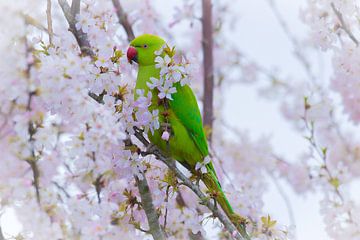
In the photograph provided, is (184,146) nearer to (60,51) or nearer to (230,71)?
(60,51)

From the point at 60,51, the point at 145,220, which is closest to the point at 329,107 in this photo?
the point at 145,220

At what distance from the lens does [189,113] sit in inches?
128

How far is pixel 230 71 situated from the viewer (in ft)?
26.0

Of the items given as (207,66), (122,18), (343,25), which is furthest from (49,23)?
(207,66)

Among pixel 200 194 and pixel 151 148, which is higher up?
pixel 151 148

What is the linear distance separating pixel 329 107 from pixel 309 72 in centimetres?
121

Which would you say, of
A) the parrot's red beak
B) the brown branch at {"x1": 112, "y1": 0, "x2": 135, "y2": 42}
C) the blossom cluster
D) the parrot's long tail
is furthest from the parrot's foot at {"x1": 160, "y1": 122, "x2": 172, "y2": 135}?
the brown branch at {"x1": 112, "y1": 0, "x2": 135, "y2": 42}

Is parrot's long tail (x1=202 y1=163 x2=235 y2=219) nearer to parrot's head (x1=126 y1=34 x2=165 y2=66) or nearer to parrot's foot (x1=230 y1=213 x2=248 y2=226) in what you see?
parrot's foot (x1=230 y1=213 x2=248 y2=226)

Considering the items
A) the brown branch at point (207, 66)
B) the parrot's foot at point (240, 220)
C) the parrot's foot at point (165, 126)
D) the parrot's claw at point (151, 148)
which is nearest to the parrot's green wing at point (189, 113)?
the parrot's foot at point (165, 126)

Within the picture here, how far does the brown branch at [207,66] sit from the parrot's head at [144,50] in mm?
1244

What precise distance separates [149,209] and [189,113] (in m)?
0.81

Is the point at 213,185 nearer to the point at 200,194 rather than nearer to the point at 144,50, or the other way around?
the point at 200,194

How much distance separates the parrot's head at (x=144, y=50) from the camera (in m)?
3.32

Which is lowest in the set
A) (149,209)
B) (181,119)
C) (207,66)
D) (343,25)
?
(149,209)
